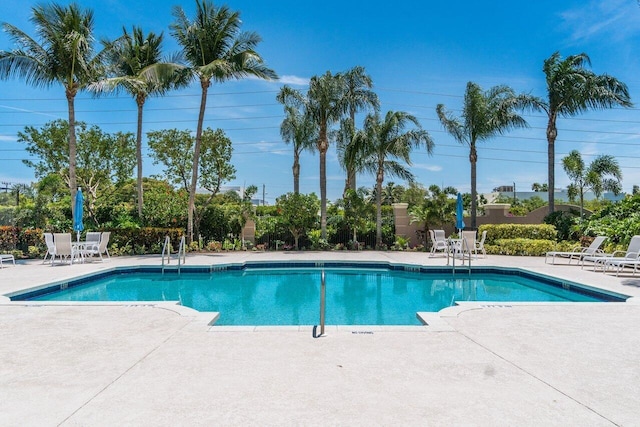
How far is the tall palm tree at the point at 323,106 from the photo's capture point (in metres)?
18.1

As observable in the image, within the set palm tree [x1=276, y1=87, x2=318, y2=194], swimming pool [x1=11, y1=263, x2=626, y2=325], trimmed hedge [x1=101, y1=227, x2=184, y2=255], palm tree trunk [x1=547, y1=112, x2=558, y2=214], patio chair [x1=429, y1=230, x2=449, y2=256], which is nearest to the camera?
swimming pool [x1=11, y1=263, x2=626, y2=325]

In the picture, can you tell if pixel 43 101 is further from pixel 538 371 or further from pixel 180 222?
pixel 538 371

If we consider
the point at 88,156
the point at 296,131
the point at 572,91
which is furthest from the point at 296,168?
the point at 572,91

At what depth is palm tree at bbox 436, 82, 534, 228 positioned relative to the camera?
1931 cm

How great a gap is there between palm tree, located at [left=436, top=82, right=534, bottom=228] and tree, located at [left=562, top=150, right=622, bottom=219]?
11658 mm

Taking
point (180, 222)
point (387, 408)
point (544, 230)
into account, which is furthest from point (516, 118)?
point (387, 408)

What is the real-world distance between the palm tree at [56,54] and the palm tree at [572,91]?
62.0 ft

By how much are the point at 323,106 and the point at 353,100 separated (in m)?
1.31

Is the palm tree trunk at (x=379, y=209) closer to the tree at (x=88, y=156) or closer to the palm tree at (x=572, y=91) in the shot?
the palm tree at (x=572, y=91)

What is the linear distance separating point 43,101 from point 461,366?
84.0 ft

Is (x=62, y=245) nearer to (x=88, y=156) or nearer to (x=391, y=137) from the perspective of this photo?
(x=88, y=156)

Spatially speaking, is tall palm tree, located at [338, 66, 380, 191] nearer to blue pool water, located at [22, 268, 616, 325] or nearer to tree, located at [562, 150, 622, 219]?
blue pool water, located at [22, 268, 616, 325]

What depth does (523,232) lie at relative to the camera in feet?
57.3

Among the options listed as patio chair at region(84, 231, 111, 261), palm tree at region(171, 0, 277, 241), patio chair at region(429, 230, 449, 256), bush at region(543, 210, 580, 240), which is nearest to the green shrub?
bush at region(543, 210, 580, 240)
